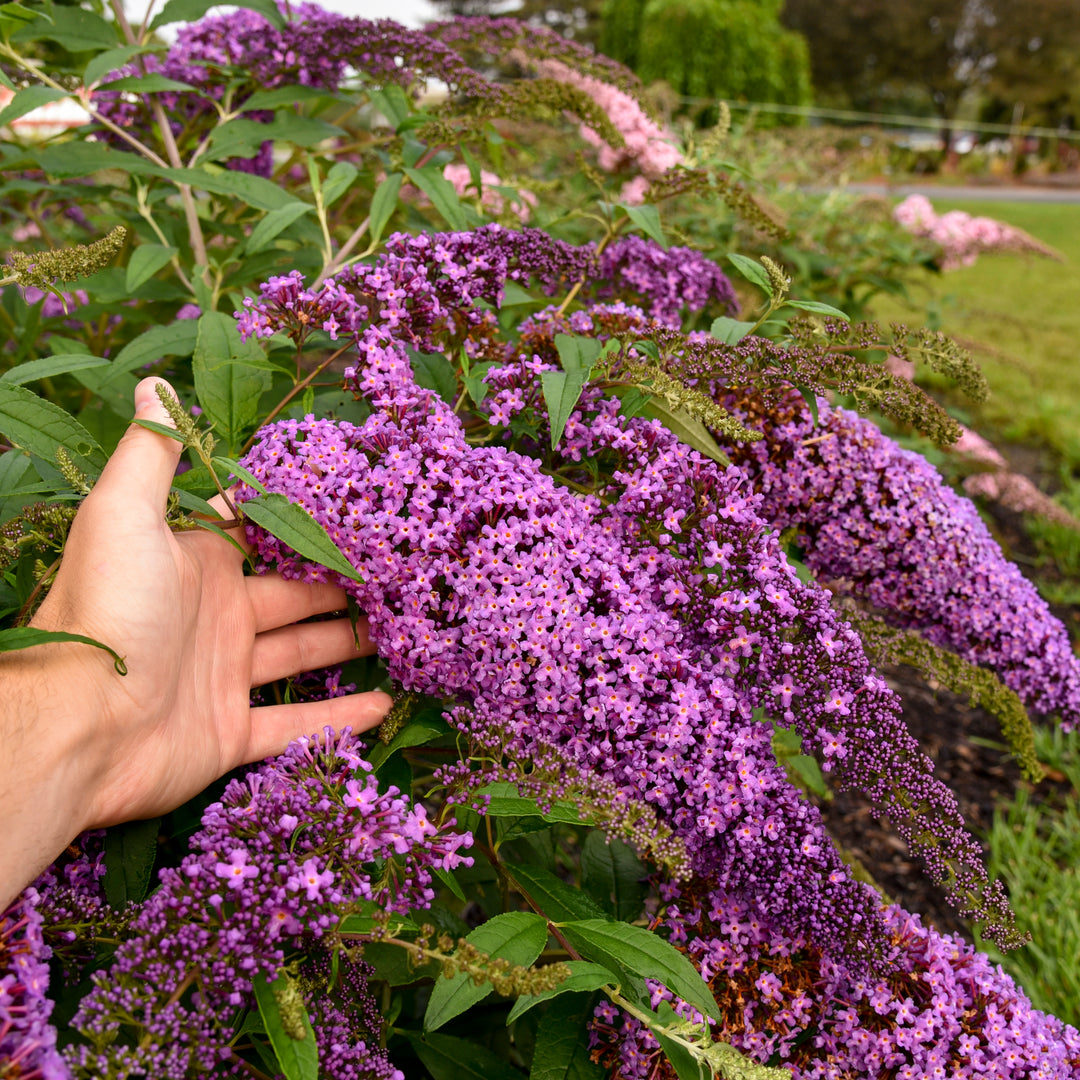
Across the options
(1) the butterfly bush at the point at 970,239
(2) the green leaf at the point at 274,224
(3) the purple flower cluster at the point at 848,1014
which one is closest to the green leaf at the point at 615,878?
(3) the purple flower cluster at the point at 848,1014

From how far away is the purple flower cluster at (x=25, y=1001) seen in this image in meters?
0.89

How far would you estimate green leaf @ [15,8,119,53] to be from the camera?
2014mm

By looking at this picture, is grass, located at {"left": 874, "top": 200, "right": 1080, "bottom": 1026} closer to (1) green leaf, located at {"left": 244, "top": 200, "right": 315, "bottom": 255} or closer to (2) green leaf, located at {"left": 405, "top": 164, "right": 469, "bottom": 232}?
(2) green leaf, located at {"left": 405, "top": 164, "right": 469, "bottom": 232}

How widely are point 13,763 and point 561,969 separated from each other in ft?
2.30

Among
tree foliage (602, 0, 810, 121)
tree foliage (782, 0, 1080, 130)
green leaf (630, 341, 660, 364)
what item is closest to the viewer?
green leaf (630, 341, 660, 364)

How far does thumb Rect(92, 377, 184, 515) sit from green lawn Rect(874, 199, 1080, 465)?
8.15ft

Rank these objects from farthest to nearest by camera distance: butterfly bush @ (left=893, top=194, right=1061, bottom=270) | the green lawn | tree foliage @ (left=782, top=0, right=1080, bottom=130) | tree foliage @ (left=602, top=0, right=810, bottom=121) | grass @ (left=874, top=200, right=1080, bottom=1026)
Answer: tree foliage @ (left=782, top=0, right=1080, bottom=130) < tree foliage @ (left=602, top=0, right=810, bottom=121) < the green lawn < butterfly bush @ (left=893, top=194, right=1061, bottom=270) < grass @ (left=874, top=200, right=1080, bottom=1026)

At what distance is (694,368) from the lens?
1.51 meters

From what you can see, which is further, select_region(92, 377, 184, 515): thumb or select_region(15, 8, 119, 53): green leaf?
select_region(15, 8, 119, 53): green leaf

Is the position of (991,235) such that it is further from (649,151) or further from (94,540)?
(94,540)

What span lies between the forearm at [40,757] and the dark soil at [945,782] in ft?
7.15

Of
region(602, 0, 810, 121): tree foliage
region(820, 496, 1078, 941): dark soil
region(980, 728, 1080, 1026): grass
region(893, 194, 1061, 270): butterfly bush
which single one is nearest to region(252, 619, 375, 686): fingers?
region(820, 496, 1078, 941): dark soil

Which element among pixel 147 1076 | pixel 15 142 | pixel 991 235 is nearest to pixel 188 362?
pixel 15 142

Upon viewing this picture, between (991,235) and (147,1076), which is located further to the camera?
(991,235)
